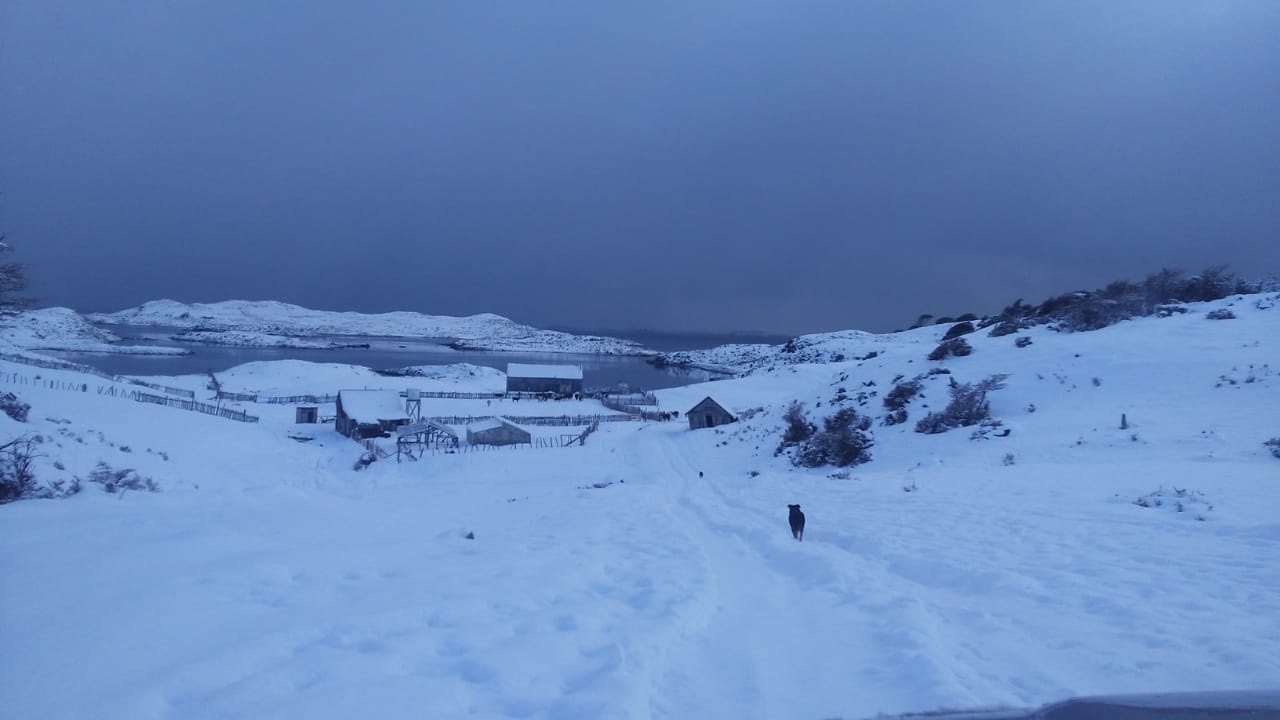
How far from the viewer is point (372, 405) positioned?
3803cm

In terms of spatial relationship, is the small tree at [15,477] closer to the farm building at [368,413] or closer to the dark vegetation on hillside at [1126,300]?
the farm building at [368,413]

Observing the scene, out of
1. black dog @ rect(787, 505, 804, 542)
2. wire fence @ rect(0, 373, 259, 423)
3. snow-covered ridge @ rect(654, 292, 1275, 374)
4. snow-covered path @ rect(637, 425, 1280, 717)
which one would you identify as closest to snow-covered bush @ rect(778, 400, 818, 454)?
snow-covered path @ rect(637, 425, 1280, 717)

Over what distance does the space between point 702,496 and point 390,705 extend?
41.7ft

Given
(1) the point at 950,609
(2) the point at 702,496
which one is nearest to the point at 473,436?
(2) the point at 702,496

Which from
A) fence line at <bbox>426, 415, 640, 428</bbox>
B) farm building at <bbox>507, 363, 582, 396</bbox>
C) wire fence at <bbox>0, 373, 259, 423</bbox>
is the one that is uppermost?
farm building at <bbox>507, 363, 582, 396</bbox>

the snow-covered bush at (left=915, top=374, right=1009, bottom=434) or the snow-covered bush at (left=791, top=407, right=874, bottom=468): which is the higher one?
the snow-covered bush at (left=915, top=374, right=1009, bottom=434)

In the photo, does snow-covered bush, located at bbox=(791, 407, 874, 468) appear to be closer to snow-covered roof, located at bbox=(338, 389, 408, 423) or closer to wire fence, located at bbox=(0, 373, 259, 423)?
snow-covered roof, located at bbox=(338, 389, 408, 423)

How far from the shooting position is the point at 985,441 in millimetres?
17672

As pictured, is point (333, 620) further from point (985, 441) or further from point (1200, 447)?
point (985, 441)

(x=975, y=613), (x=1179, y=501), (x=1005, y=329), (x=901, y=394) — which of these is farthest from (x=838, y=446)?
(x=975, y=613)

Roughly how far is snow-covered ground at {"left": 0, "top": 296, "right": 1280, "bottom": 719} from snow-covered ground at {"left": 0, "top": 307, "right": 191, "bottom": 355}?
10336 centimetres

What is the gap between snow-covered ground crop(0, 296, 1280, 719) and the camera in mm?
4074

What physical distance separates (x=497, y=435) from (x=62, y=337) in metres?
128

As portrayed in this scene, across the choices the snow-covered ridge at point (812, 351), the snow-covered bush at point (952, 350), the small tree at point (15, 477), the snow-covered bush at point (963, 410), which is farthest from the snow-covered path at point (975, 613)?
the snow-covered ridge at point (812, 351)
